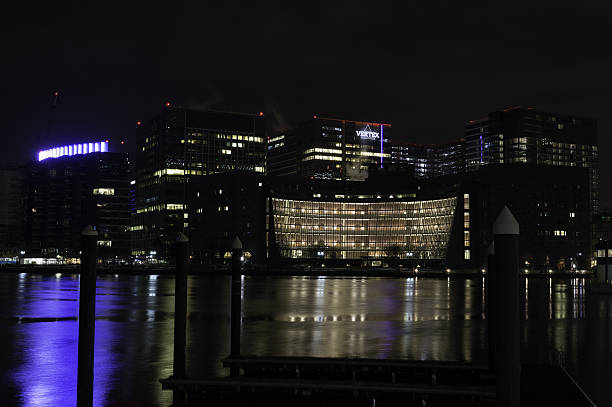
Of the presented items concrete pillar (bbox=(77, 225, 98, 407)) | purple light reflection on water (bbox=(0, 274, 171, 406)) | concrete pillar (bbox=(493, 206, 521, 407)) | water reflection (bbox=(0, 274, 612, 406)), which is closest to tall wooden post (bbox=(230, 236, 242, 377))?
water reflection (bbox=(0, 274, 612, 406))

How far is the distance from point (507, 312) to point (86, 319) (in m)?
8.70

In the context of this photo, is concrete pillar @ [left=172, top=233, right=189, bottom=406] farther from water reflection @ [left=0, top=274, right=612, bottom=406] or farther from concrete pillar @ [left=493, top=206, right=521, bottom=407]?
concrete pillar @ [left=493, top=206, right=521, bottom=407]

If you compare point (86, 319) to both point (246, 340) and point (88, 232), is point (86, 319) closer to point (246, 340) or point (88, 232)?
point (88, 232)

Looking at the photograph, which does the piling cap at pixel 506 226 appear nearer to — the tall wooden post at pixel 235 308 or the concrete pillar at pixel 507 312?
the concrete pillar at pixel 507 312

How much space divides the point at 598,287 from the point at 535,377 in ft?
210

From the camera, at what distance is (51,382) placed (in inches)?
821

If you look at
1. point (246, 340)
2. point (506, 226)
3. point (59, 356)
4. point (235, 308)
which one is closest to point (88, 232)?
point (235, 308)

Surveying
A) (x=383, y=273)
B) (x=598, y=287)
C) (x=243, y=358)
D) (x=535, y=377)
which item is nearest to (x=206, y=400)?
(x=243, y=358)

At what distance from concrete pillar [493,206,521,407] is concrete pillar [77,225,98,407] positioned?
8.23 metres

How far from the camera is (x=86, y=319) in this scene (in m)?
14.6

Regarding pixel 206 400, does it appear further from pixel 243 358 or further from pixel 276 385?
pixel 243 358

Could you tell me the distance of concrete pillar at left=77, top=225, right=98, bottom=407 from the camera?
14195 millimetres

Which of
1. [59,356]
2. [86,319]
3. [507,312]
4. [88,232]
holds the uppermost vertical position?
[88,232]

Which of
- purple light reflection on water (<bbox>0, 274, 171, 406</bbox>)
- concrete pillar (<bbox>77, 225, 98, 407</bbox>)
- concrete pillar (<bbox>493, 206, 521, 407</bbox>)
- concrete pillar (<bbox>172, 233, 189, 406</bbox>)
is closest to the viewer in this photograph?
concrete pillar (<bbox>493, 206, 521, 407</bbox>)
